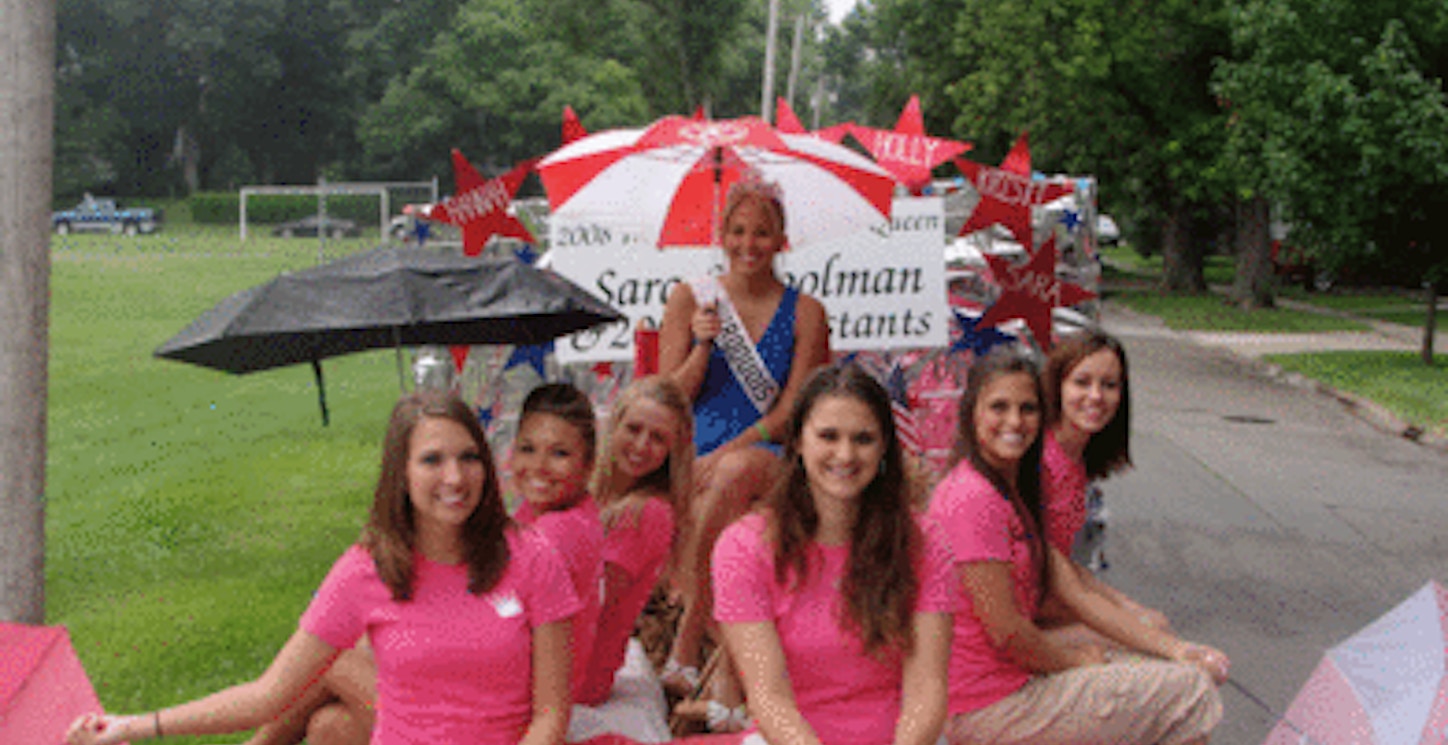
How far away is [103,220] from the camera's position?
177 ft

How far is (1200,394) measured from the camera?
1683 cm

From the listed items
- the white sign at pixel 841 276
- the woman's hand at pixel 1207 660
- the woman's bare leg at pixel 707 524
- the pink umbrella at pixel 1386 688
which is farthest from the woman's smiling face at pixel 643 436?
the white sign at pixel 841 276

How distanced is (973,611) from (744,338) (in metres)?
1.76

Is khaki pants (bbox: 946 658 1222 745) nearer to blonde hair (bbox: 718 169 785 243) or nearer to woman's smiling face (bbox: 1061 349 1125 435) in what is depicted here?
woman's smiling face (bbox: 1061 349 1125 435)

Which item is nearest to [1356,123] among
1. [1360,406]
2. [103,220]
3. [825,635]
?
[1360,406]

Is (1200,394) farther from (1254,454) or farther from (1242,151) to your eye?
(1242,151)

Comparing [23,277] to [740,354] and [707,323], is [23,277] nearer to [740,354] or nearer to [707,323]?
[707,323]

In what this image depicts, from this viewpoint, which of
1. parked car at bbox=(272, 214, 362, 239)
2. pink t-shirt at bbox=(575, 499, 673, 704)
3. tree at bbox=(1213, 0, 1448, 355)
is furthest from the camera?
parked car at bbox=(272, 214, 362, 239)

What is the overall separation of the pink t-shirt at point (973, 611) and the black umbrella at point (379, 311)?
1188 mm

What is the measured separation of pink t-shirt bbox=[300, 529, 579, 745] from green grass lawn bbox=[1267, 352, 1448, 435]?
12.6m

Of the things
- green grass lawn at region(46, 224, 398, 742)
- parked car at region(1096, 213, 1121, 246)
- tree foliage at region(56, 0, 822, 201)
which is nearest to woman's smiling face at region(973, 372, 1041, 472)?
green grass lawn at region(46, 224, 398, 742)

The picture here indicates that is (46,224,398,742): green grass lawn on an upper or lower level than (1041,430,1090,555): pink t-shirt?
lower

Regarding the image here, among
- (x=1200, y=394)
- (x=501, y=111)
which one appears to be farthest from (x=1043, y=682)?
(x=501, y=111)

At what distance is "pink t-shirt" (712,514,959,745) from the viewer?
10.4 ft
